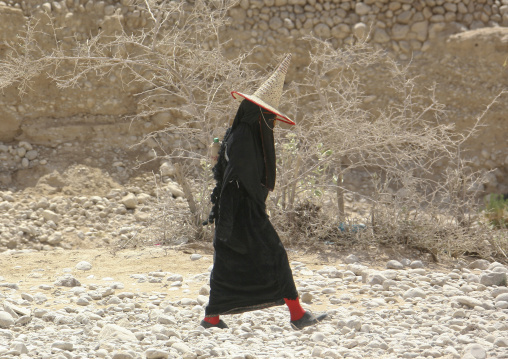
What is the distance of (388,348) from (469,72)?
22.5 feet

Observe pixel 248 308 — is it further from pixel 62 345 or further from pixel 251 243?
pixel 62 345

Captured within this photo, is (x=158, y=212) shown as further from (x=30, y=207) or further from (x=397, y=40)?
(x=397, y=40)

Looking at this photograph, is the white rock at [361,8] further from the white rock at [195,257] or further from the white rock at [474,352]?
the white rock at [474,352]

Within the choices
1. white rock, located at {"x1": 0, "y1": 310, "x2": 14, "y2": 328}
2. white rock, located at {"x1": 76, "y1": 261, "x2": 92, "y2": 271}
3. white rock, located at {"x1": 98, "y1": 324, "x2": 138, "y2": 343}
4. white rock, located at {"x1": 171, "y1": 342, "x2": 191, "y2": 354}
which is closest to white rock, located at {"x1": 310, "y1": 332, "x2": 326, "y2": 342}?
white rock, located at {"x1": 171, "y1": 342, "x2": 191, "y2": 354}

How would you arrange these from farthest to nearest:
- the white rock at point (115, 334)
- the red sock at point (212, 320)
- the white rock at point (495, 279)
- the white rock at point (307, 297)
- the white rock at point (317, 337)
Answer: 1. the white rock at point (495, 279)
2. the white rock at point (307, 297)
3. the red sock at point (212, 320)
4. the white rock at point (317, 337)
5. the white rock at point (115, 334)

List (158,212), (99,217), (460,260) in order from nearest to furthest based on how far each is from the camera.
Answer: (460,260) → (158,212) → (99,217)

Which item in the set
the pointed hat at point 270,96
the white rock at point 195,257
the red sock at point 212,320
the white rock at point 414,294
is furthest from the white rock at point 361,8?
the red sock at point 212,320

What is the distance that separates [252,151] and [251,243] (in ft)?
1.72

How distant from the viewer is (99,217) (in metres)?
7.54

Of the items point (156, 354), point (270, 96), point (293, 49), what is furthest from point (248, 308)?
point (293, 49)

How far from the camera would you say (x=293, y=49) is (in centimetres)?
905

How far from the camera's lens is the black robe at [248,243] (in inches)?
134

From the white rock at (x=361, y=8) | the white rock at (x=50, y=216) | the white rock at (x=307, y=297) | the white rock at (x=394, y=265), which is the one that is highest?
the white rock at (x=361, y=8)

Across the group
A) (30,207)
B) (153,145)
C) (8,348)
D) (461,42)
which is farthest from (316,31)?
(8,348)
